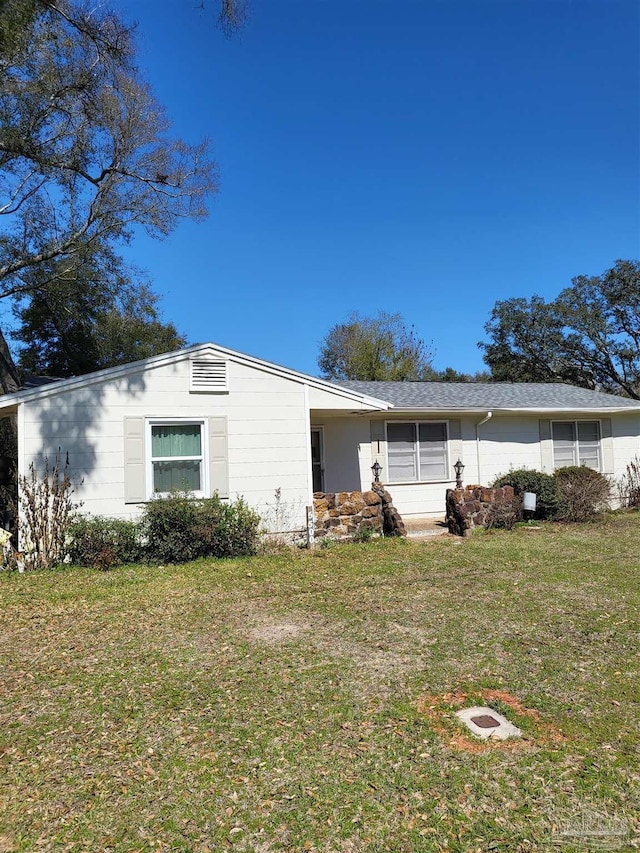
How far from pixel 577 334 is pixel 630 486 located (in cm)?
1902

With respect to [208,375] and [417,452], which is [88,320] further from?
[417,452]

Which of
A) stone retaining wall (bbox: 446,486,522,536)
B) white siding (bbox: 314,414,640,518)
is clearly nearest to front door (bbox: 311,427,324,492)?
white siding (bbox: 314,414,640,518)

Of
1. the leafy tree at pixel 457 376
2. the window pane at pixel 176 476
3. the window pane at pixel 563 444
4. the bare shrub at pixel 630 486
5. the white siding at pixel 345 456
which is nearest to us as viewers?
the window pane at pixel 176 476

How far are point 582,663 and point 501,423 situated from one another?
1035 cm

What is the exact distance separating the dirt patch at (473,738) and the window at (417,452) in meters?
9.29

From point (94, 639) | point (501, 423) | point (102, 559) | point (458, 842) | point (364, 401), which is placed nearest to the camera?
point (458, 842)

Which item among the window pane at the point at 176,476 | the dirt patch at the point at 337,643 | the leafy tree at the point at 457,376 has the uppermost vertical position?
the leafy tree at the point at 457,376

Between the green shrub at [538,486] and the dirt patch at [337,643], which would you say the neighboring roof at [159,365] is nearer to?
the green shrub at [538,486]

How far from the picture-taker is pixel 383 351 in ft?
103

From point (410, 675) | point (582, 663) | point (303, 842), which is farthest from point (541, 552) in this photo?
point (303, 842)

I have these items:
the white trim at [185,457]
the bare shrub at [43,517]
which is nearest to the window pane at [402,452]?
the white trim at [185,457]

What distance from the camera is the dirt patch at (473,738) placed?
3.33 m

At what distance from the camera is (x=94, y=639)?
5430 millimetres

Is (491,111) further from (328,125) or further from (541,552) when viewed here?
(541,552)
